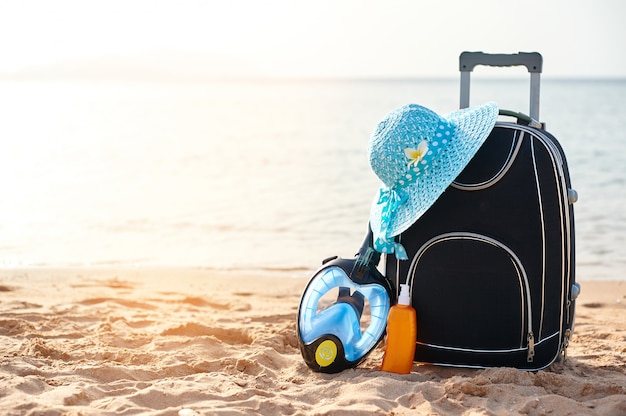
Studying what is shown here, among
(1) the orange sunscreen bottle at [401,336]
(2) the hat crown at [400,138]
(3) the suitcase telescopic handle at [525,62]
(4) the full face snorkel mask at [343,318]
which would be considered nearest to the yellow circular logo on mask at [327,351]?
(4) the full face snorkel mask at [343,318]

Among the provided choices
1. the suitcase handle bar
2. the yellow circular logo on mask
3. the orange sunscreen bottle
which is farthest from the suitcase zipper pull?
the suitcase handle bar

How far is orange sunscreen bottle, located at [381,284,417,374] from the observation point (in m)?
Answer: 3.16

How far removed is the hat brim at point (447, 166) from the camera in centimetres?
303

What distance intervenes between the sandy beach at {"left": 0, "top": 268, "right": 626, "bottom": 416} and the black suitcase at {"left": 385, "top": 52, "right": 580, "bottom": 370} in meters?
0.14

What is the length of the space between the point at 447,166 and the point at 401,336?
0.75m

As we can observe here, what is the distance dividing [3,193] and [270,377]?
830 centimetres

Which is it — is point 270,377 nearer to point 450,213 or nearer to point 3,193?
point 450,213

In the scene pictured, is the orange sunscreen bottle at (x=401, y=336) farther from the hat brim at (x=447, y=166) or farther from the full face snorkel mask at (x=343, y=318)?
the hat brim at (x=447, y=166)

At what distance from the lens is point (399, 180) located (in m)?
3.16

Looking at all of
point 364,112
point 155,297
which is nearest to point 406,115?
point 155,297

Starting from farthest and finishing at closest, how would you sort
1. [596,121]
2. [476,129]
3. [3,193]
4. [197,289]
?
[596,121]
[3,193]
[197,289]
[476,129]

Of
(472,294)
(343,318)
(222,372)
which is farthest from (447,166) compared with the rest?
(222,372)

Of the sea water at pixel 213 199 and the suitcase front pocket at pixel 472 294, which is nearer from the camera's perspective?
the suitcase front pocket at pixel 472 294

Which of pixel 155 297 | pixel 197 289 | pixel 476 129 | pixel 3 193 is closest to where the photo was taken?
pixel 476 129
